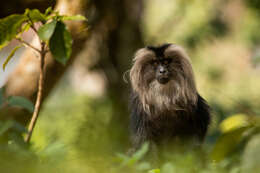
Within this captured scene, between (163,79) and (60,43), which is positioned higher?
(163,79)

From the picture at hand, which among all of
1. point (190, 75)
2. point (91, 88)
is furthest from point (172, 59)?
point (91, 88)

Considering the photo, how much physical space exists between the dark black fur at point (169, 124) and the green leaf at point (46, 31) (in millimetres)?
1600

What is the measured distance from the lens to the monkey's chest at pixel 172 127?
12.5 feet

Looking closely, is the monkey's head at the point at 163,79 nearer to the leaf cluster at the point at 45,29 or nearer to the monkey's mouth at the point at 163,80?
the monkey's mouth at the point at 163,80

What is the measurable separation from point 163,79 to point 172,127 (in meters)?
0.44

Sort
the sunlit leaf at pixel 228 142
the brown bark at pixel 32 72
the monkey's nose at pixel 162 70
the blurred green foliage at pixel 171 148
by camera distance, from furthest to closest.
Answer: the brown bark at pixel 32 72 → the monkey's nose at pixel 162 70 → the sunlit leaf at pixel 228 142 → the blurred green foliage at pixel 171 148

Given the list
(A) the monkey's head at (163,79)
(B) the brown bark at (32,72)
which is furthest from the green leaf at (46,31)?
(A) the monkey's head at (163,79)

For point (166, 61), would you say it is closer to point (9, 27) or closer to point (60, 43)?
point (60, 43)

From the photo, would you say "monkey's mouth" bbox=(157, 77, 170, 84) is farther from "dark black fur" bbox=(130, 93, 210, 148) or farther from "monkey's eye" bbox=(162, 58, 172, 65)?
"dark black fur" bbox=(130, 93, 210, 148)

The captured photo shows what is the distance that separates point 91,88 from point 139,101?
5.85 meters

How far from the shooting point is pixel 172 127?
3.85m

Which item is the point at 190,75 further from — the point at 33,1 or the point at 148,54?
the point at 33,1

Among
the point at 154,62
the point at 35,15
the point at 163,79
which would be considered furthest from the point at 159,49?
the point at 35,15

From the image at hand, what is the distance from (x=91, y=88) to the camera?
31.5 ft
